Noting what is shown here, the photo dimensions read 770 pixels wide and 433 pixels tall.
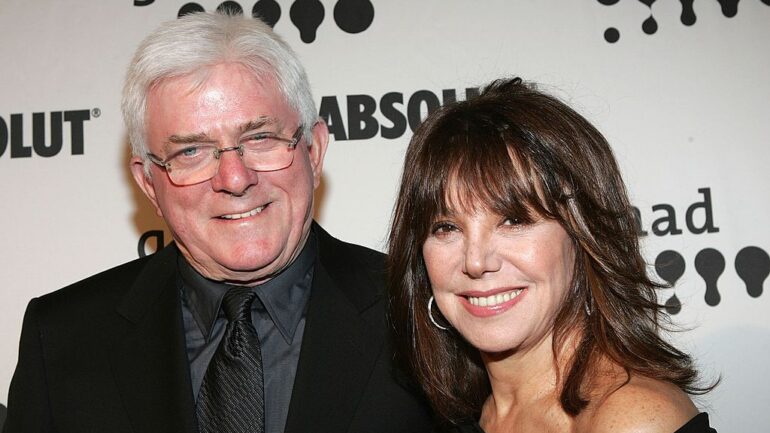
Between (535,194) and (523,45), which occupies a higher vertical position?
(523,45)

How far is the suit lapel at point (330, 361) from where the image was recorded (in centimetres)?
177

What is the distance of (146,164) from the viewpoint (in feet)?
6.45

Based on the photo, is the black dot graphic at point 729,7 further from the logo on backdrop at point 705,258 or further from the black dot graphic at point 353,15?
the black dot graphic at point 353,15

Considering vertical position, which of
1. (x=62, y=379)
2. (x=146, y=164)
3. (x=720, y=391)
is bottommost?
(x=720, y=391)

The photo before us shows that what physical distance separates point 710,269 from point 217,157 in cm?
161

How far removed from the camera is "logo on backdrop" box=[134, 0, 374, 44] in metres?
2.69

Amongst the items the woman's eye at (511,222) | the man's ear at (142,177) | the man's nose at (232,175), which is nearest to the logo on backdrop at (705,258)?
the woman's eye at (511,222)

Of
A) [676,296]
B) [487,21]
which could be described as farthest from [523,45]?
[676,296]

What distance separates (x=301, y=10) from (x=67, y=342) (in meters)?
1.30

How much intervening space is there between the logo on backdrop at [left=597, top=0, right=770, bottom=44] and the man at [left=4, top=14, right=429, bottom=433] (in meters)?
1.16

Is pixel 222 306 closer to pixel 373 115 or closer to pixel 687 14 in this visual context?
pixel 373 115

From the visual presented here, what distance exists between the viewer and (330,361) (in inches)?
72.2

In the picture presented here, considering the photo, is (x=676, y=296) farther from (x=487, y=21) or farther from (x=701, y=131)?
(x=487, y=21)

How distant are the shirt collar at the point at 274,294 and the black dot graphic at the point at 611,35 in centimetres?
127
